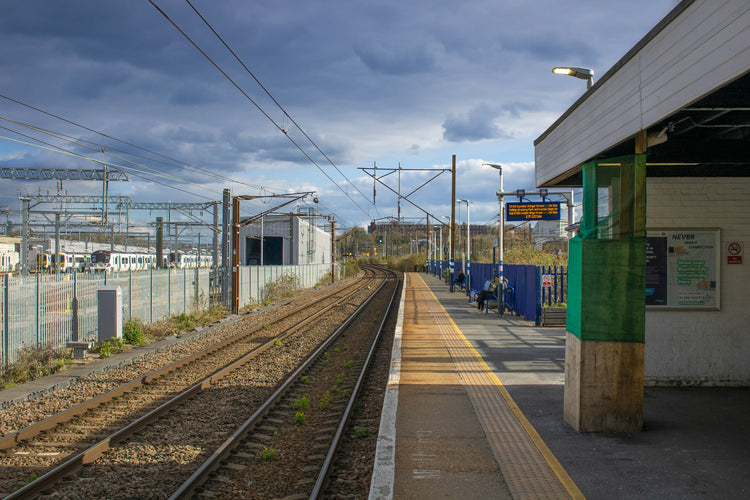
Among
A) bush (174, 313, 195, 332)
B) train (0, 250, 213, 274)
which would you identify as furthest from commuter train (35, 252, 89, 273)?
bush (174, 313, 195, 332)

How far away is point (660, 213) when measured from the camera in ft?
25.4

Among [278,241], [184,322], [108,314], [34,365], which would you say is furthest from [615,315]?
[278,241]

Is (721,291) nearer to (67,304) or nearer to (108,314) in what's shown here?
(108,314)

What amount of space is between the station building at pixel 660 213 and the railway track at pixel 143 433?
458cm

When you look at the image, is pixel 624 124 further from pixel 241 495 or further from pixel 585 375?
pixel 241 495

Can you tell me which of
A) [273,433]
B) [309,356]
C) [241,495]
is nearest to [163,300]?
[309,356]

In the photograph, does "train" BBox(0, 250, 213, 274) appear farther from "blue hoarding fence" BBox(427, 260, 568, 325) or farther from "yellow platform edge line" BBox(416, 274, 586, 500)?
"yellow platform edge line" BBox(416, 274, 586, 500)

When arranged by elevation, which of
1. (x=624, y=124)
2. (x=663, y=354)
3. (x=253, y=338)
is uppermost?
(x=624, y=124)

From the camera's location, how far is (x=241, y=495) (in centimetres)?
555

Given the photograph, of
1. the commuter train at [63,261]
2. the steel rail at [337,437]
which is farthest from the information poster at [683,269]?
the commuter train at [63,261]

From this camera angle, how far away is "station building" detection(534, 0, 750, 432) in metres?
4.73

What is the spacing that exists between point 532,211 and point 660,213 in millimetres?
11368

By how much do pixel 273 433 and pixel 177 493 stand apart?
2473 millimetres

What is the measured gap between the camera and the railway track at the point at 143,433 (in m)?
5.75
